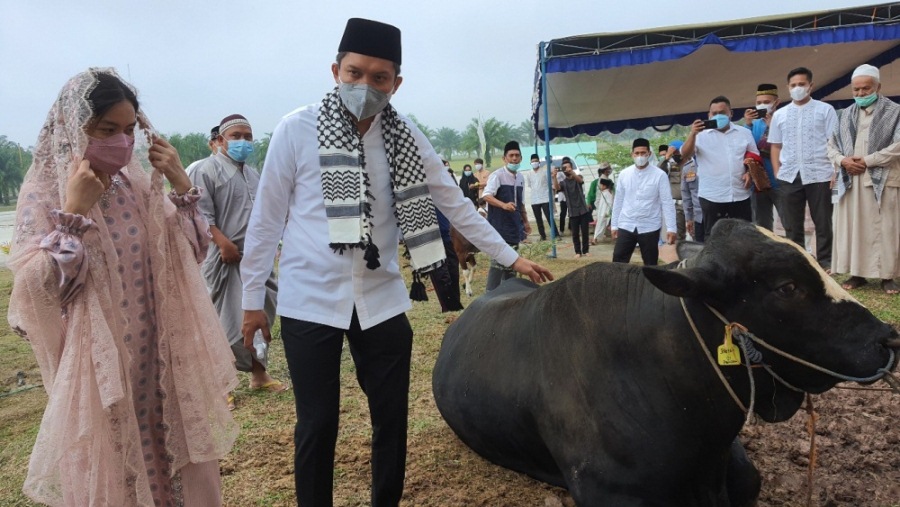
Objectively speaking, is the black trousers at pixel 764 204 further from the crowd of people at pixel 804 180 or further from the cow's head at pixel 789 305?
the cow's head at pixel 789 305

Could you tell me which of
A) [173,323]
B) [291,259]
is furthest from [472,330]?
[173,323]

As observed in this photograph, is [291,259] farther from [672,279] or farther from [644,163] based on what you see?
[644,163]

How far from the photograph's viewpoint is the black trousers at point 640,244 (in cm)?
683

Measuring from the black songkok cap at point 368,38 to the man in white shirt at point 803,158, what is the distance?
19.1 ft

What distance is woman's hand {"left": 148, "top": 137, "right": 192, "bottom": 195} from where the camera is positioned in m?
2.44

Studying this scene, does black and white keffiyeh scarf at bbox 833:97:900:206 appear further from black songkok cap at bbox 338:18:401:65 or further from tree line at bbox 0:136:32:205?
tree line at bbox 0:136:32:205

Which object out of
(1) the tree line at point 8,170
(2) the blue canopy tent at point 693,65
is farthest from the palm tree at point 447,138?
(2) the blue canopy tent at point 693,65

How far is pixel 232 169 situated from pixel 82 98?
8.21 feet

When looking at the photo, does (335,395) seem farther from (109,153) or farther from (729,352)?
(729,352)

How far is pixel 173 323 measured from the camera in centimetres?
247

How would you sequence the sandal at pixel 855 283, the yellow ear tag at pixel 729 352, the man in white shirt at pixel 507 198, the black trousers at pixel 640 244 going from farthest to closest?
1. the man in white shirt at pixel 507 198
2. the black trousers at pixel 640 244
3. the sandal at pixel 855 283
4. the yellow ear tag at pixel 729 352

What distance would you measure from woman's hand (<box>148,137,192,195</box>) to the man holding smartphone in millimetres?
6357

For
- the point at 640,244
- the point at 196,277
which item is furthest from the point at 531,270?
the point at 640,244

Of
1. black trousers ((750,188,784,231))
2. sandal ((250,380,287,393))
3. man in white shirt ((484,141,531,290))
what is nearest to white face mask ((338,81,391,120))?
sandal ((250,380,287,393))
